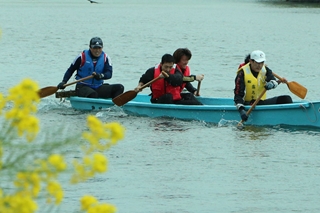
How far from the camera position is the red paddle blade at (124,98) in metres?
13.2

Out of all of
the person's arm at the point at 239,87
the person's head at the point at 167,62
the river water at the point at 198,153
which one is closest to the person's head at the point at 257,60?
the person's arm at the point at 239,87

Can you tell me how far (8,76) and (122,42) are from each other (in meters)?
14.1

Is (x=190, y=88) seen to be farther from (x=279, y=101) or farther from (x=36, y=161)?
(x=36, y=161)

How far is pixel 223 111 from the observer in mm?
12531

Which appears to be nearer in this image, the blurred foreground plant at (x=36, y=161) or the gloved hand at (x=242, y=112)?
the blurred foreground plant at (x=36, y=161)

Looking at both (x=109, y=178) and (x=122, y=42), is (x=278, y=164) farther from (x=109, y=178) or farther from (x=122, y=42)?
(x=122, y=42)

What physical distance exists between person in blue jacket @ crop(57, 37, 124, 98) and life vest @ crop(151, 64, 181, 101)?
3.22ft

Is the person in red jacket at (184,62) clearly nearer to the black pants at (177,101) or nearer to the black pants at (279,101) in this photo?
the black pants at (177,101)

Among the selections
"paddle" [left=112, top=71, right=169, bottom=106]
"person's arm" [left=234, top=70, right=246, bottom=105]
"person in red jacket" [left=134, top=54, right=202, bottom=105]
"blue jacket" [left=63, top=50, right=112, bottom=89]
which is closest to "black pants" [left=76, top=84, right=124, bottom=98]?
"blue jacket" [left=63, top=50, right=112, bottom=89]

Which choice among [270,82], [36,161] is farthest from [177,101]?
[36,161]

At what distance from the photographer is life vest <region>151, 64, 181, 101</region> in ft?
42.5

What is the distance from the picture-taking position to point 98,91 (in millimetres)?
14430

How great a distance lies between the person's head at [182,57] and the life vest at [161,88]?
0.31 meters

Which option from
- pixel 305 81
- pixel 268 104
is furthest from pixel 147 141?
pixel 305 81
